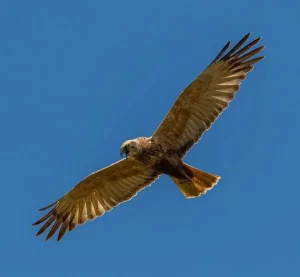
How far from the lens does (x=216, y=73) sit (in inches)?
759

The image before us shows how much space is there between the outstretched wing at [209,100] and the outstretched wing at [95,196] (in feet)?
3.46

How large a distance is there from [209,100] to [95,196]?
304 centimetres

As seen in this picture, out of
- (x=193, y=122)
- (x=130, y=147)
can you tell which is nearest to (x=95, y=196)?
(x=130, y=147)

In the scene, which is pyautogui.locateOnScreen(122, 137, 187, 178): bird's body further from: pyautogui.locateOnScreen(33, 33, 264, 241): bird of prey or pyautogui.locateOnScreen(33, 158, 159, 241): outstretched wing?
pyautogui.locateOnScreen(33, 158, 159, 241): outstretched wing

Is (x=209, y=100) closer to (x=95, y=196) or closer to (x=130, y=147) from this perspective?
(x=130, y=147)

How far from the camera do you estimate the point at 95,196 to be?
2039 cm

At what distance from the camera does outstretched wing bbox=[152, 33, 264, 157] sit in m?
19.2

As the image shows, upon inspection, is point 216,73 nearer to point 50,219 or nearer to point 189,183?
point 189,183

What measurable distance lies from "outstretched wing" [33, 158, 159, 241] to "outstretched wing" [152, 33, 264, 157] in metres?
1.06

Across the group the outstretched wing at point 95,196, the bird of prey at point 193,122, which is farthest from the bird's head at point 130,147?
the outstretched wing at point 95,196

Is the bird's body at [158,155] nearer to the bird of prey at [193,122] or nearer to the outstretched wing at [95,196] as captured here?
the bird of prey at [193,122]

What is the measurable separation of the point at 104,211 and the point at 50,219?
3.57 feet

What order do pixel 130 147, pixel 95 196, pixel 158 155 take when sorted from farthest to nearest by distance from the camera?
pixel 95 196 < pixel 158 155 < pixel 130 147

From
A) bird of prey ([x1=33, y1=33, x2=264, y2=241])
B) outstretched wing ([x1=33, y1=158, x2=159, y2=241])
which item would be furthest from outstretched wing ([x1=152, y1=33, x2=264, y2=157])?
outstretched wing ([x1=33, y1=158, x2=159, y2=241])
